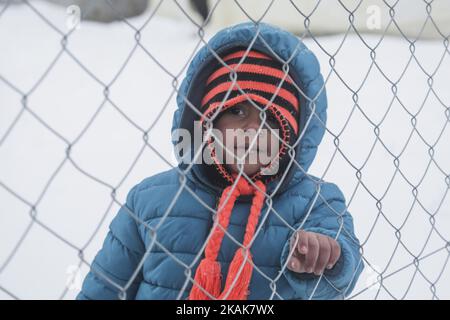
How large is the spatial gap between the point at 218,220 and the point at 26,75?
1579mm

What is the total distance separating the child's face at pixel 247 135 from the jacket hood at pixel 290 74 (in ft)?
0.18

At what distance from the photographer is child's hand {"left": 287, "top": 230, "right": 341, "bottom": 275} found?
87cm

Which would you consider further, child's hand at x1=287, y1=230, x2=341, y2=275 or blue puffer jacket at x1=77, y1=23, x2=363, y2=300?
blue puffer jacket at x1=77, y1=23, x2=363, y2=300

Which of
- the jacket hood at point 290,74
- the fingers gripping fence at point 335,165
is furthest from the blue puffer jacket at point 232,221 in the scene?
the fingers gripping fence at point 335,165

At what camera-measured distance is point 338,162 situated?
86.5 inches

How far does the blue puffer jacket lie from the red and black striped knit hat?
0.08ft

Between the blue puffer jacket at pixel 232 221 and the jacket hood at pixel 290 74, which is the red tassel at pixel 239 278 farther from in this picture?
the jacket hood at pixel 290 74

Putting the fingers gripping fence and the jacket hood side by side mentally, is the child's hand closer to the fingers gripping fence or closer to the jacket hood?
the jacket hood

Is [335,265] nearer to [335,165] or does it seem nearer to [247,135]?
[247,135]

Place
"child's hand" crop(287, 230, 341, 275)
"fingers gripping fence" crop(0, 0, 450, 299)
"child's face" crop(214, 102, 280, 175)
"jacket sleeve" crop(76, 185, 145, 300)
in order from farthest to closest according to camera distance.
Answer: "fingers gripping fence" crop(0, 0, 450, 299) < "jacket sleeve" crop(76, 185, 145, 300) < "child's face" crop(214, 102, 280, 175) < "child's hand" crop(287, 230, 341, 275)

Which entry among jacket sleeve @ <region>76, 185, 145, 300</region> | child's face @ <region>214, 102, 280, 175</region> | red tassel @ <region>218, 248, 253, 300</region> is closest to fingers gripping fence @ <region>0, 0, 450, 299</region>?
jacket sleeve @ <region>76, 185, 145, 300</region>

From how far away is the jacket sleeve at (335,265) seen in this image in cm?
92
